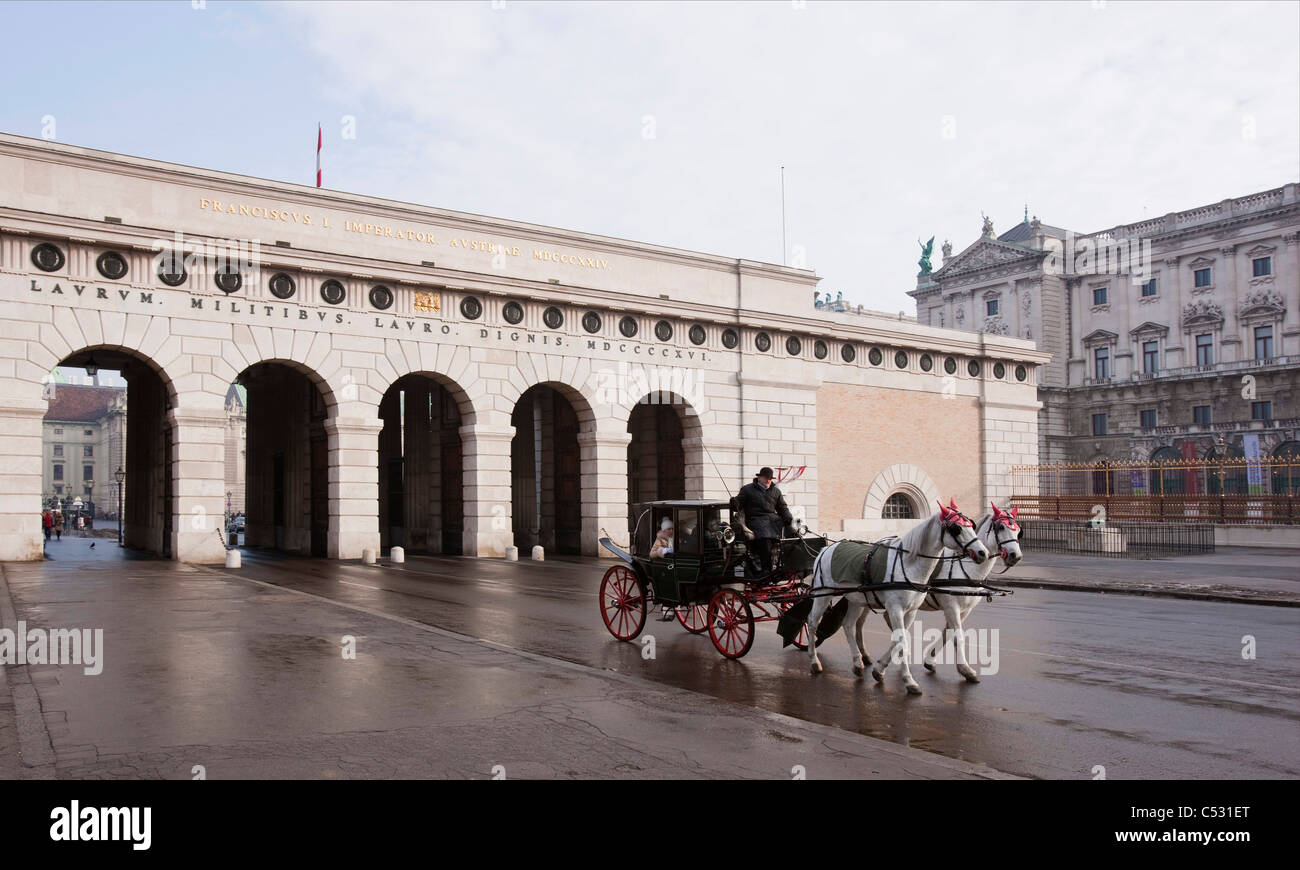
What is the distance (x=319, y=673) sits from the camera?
10.4m

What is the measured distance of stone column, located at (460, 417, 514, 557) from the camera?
31.0m

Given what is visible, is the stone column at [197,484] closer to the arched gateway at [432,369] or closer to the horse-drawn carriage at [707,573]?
the arched gateway at [432,369]

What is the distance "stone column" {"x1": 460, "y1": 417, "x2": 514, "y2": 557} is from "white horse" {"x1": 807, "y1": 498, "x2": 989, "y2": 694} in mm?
21285

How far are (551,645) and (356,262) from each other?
60.9ft

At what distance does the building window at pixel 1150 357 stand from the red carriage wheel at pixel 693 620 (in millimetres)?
71756

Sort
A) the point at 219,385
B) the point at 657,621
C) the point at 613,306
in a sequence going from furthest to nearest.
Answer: the point at 613,306 → the point at 219,385 → the point at 657,621

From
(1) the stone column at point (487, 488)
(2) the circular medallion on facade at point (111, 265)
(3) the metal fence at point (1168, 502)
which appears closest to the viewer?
(2) the circular medallion on facade at point (111, 265)

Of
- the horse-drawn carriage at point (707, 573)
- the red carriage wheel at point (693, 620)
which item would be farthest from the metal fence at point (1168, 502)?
the horse-drawn carriage at point (707, 573)

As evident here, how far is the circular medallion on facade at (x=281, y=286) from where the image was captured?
2748cm

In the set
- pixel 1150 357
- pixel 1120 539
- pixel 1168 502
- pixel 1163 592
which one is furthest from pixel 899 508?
pixel 1150 357

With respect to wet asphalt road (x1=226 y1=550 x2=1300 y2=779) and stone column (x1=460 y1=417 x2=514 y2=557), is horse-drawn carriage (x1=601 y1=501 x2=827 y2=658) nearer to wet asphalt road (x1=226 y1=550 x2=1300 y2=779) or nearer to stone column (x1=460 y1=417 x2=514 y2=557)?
wet asphalt road (x1=226 y1=550 x2=1300 y2=779)

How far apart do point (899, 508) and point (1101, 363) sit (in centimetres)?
4739
